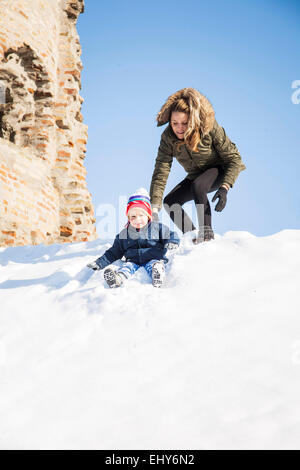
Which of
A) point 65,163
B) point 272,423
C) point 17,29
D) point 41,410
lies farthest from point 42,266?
point 17,29

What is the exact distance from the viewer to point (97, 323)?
215 cm

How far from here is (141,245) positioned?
3105mm

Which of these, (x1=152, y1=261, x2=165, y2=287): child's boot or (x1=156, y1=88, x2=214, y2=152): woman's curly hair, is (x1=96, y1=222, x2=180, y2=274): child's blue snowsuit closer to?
(x1=152, y1=261, x2=165, y2=287): child's boot

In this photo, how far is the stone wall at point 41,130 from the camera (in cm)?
554

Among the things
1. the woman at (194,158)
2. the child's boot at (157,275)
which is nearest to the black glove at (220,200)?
the woman at (194,158)

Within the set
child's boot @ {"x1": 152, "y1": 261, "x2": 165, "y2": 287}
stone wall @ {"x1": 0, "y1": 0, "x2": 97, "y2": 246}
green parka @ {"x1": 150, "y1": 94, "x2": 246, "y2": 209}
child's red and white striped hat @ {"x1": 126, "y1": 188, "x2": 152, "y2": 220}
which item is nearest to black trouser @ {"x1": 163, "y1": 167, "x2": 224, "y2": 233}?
green parka @ {"x1": 150, "y1": 94, "x2": 246, "y2": 209}

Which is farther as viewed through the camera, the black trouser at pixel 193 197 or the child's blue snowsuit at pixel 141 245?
the black trouser at pixel 193 197

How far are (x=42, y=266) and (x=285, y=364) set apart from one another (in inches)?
103

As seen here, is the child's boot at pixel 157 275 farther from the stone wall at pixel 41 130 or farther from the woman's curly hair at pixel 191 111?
the stone wall at pixel 41 130

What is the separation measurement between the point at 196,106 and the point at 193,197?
93 centimetres

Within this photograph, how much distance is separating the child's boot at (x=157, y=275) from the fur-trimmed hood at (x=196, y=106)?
1368 millimetres

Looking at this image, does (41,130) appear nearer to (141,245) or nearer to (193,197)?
(193,197)

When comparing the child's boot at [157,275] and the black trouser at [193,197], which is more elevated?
the black trouser at [193,197]

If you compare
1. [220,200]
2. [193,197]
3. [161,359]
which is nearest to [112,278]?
[161,359]
